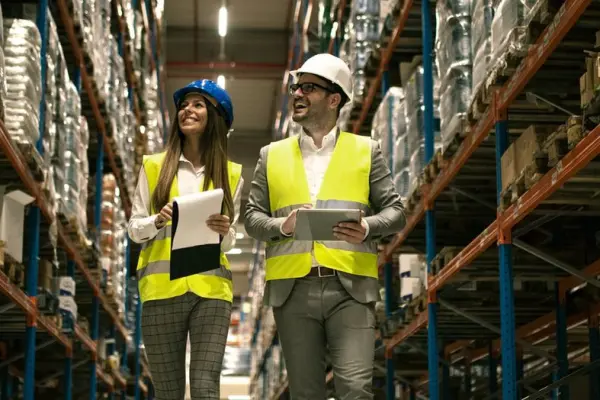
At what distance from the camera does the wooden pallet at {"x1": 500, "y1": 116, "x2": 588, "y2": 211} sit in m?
5.32

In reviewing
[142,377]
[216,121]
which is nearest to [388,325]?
[216,121]

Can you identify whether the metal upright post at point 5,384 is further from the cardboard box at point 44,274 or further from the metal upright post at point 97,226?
the cardboard box at point 44,274

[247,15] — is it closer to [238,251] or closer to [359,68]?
[359,68]

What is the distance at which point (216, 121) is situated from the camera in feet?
15.9

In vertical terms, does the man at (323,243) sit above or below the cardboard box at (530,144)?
below

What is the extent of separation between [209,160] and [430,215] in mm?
4278

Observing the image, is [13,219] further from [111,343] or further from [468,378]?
[111,343]

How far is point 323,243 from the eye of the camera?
15.5 ft

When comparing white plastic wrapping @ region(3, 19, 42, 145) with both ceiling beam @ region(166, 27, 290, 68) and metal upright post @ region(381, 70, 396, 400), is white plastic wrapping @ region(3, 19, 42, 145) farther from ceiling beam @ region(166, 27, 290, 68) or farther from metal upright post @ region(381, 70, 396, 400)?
ceiling beam @ region(166, 27, 290, 68)

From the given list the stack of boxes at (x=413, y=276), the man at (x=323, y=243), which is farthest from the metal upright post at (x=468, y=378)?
the man at (x=323, y=243)

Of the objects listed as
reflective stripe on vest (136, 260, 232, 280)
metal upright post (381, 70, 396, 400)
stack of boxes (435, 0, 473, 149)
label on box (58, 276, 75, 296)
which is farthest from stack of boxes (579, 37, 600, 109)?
label on box (58, 276, 75, 296)

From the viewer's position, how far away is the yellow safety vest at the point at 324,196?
469cm

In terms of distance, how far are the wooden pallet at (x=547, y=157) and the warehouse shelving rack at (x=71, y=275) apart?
3150 mm

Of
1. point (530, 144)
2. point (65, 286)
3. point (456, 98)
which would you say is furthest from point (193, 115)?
point (65, 286)
